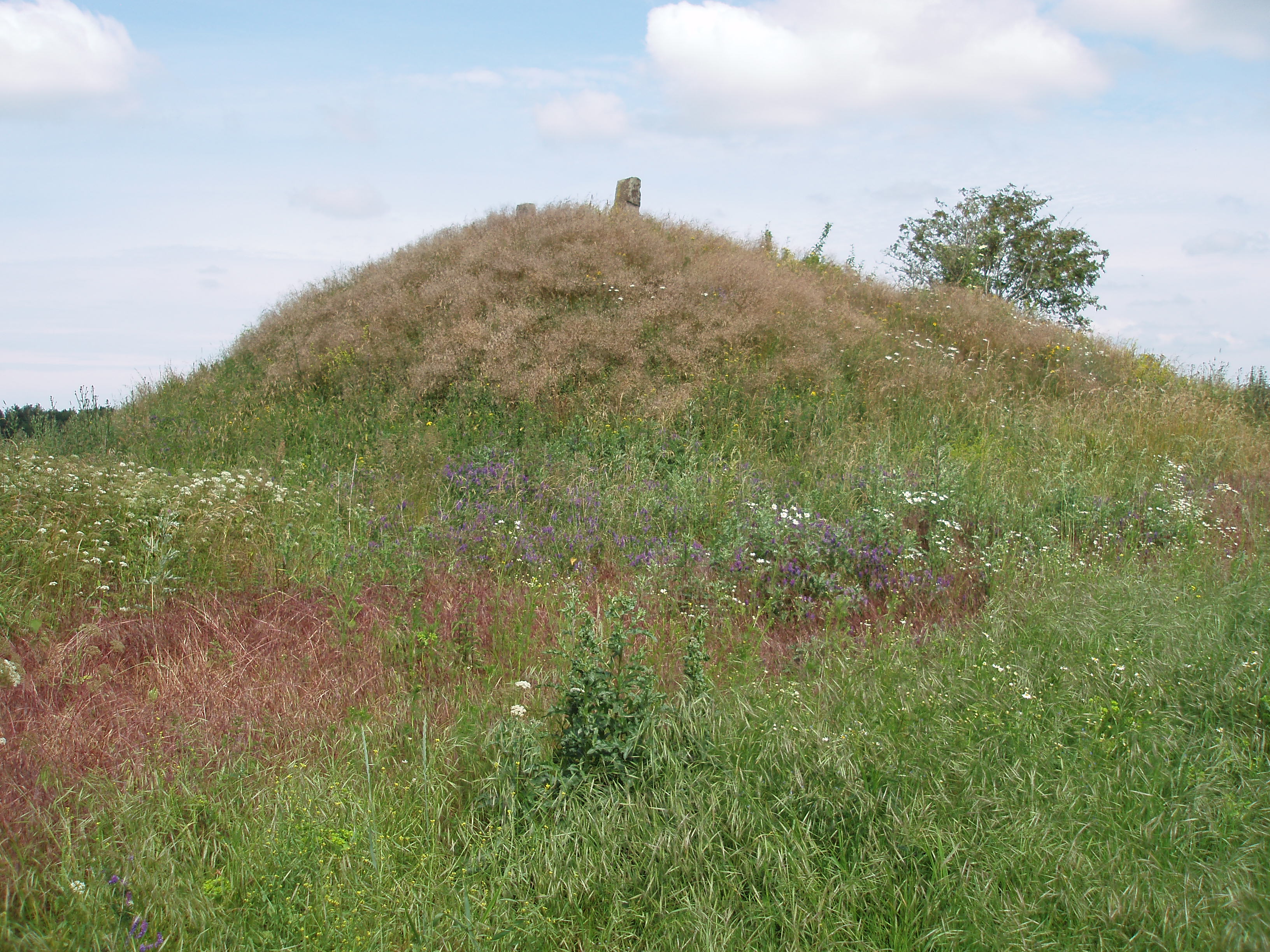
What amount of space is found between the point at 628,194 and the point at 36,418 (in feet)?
33.0

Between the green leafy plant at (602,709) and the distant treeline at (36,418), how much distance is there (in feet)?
27.9

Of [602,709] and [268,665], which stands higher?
[602,709]

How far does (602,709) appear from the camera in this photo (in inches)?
143

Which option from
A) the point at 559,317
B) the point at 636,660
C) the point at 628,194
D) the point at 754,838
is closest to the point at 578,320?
the point at 559,317

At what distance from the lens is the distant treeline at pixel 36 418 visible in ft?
31.7

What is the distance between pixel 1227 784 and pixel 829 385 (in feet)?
24.5

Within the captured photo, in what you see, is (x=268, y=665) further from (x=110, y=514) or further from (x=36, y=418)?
→ (x=36, y=418)

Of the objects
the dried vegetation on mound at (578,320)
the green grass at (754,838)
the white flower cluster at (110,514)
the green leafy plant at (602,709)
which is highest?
the dried vegetation on mound at (578,320)

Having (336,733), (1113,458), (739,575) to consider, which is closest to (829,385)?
(1113,458)

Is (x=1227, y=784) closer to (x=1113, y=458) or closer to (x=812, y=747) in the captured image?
(x=812, y=747)

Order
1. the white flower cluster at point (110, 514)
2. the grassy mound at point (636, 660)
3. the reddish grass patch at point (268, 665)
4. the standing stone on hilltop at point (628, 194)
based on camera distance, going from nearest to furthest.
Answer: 1. the grassy mound at point (636, 660)
2. the reddish grass patch at point (268, 665)
3. the white flower cluster at point (110, 514)
4. the standing stone on hilltop at point (628, 194)

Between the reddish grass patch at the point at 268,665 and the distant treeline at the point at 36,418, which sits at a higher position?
the distant treeline at the point at 36,418

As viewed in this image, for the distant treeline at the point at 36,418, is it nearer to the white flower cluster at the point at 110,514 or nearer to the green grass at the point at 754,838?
the white flower cluster at the point at 110,514

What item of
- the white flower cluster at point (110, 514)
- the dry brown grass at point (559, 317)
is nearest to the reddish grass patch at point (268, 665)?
the white flower cluster at point (110, 514)
